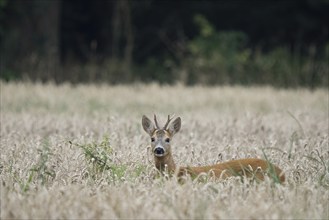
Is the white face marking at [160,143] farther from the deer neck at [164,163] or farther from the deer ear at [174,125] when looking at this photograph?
the deer ear at [174,125]

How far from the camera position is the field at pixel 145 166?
19.6ft

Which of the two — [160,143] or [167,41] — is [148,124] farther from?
[167,41]

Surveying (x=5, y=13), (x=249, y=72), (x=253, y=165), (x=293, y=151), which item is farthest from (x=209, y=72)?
(x=253, y=165)

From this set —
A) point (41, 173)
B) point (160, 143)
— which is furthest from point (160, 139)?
point (41, 173)

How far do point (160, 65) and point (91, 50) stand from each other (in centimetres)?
293

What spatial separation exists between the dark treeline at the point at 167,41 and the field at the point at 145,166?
30.5 feet

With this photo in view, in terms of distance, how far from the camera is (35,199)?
6.05 m

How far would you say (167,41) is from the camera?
114 ft

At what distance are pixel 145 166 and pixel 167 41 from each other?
27149mm

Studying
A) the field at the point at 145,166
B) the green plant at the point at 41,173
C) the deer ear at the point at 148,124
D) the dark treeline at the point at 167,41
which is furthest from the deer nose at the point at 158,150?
the dark treeline at the point at 167,41

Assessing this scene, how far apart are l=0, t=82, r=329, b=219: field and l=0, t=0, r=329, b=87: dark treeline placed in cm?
930

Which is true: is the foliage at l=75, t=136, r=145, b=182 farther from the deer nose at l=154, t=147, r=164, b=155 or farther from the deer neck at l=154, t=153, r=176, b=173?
the deer nose at l=154, t=147, r=164, b=155

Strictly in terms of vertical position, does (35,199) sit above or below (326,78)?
below

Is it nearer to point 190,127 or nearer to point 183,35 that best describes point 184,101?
point 190,127
